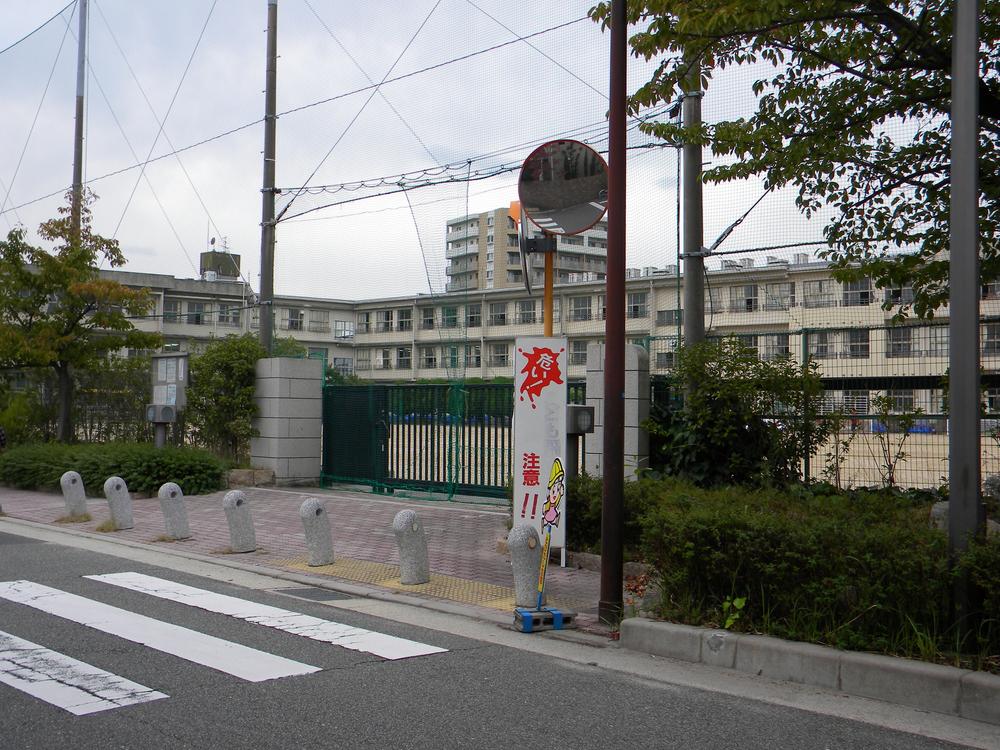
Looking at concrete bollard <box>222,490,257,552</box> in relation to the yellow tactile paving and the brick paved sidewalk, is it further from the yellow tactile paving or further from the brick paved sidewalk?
the yellow tactile paving

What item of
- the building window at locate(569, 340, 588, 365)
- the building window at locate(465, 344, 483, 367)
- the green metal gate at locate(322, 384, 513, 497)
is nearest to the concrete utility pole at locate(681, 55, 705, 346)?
the green metal gate at locate(322, 384, 513, 497)

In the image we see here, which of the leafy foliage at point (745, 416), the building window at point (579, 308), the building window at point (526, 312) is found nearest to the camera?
the leafy foliage at point (745, 416)

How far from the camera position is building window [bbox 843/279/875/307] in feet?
37.9

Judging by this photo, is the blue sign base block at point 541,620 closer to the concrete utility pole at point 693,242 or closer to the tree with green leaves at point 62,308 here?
the concrete utility pole at point 693,242

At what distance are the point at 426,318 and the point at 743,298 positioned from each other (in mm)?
10158

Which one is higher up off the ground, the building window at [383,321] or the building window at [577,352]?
the building window at [383,321]

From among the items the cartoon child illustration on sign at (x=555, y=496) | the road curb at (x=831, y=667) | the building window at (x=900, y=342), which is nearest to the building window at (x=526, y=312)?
the building window at (x=900, y=342)

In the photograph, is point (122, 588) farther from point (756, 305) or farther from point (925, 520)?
point (756, 305)

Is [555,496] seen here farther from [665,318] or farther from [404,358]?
[404,358]

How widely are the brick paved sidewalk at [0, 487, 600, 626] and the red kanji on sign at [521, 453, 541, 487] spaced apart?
102 cm

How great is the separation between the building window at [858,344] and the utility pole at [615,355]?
465cm

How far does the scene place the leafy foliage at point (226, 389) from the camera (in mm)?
19062

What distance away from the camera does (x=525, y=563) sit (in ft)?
27.3

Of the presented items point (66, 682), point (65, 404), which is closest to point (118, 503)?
point (66, 682)
